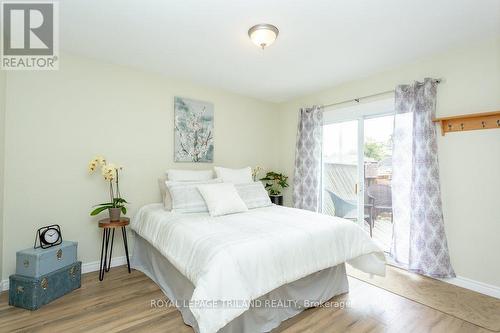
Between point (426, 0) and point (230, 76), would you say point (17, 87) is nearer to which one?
point (230, 76)

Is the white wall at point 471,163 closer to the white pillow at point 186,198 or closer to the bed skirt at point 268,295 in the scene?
the bed skirt at point 268,295

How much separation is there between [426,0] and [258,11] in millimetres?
1287

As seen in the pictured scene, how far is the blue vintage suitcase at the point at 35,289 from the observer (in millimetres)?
2045

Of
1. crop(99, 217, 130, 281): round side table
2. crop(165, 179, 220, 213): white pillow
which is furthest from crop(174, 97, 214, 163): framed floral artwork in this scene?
crop(99, 217, 130, 281): round side table

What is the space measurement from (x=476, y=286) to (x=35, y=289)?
410cm

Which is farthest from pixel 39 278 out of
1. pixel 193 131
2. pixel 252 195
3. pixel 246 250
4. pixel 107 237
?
pixel 193 131

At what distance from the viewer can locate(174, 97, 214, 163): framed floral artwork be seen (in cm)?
349

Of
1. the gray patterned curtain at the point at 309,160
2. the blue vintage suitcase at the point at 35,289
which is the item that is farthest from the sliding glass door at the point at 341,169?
the blue vintage suitcase at the point at 35,289

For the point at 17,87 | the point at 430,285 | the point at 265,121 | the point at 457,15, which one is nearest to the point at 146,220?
the point at 17,87

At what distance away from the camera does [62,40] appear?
2449 millimetres

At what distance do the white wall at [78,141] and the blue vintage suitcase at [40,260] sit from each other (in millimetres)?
439

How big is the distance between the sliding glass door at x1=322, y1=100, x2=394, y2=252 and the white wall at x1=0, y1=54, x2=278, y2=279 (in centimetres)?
214
